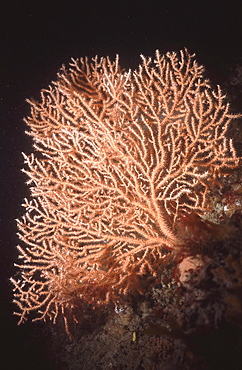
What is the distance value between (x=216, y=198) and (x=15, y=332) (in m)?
10.5

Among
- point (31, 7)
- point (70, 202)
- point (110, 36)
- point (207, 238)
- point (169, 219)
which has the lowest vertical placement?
point (207, 238)

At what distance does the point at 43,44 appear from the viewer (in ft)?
51.9

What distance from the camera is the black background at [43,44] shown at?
36.7ft

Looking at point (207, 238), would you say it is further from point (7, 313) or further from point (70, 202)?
point (7, 313)

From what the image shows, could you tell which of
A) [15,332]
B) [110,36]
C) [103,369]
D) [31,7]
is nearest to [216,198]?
[103,369]

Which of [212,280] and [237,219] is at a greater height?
[237,219]

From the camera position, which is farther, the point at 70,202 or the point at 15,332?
the point at 15,332

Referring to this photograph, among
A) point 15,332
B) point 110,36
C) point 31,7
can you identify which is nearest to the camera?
point 15,332

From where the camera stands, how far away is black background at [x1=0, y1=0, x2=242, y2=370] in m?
11.2

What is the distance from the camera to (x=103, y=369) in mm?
4320

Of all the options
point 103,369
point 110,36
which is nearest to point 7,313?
point 103,369

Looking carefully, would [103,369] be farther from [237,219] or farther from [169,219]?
[237,219]

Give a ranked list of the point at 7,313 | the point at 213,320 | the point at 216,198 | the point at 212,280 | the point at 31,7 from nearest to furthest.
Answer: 1. the point at 213,320
2. the point at 212,280
3. the point at 216,198
4. the point at 7,313
5. the point at 31,7

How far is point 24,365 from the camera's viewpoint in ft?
25.6
